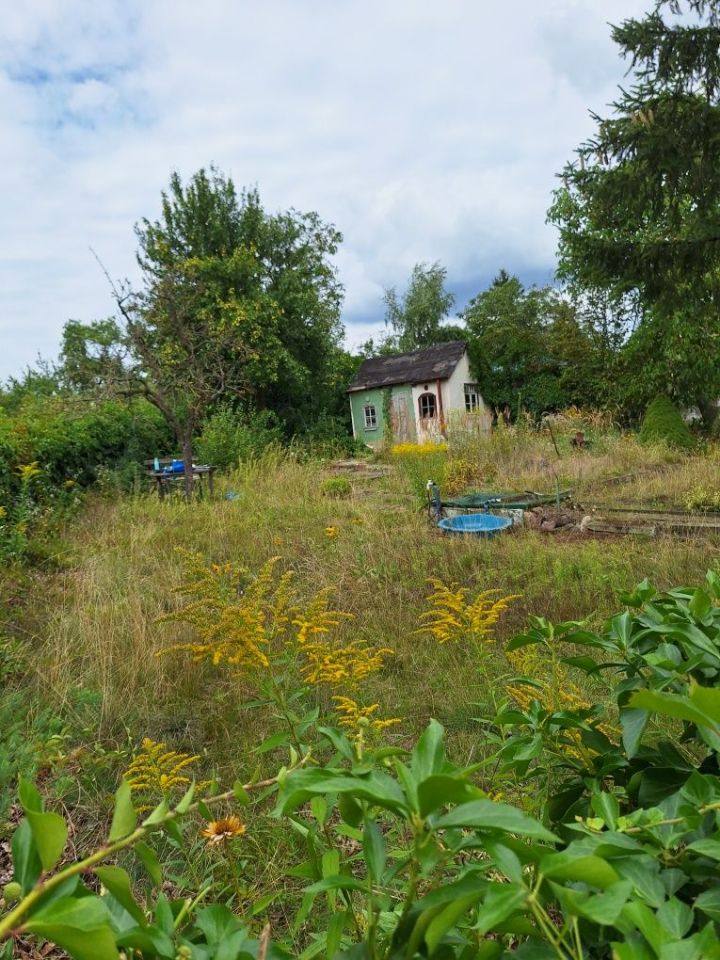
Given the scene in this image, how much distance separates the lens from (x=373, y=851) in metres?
0.50

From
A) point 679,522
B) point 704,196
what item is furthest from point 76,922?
point 704,196

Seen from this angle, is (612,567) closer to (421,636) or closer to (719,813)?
(421,636)

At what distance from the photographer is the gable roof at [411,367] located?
20062 mm

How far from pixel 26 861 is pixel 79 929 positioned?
0.24 feet

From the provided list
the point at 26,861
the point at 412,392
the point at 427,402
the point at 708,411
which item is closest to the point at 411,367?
the point at 412,392

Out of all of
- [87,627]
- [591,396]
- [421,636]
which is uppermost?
[591,396]

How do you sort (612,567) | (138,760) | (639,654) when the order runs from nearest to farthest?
(639,654)
(138,760)
(612,567)

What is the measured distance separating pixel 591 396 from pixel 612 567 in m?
15.2

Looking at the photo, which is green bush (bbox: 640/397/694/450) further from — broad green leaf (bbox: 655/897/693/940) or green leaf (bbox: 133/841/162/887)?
green leaf (bbox: 133/841/162/887)

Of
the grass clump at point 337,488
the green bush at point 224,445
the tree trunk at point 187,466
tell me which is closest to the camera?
the tree trunk at point 187,466

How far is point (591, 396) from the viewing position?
18.1 m

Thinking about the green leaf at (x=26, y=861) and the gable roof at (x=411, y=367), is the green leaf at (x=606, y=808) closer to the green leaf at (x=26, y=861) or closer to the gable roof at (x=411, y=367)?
the green leaf at (x=26, y=861)

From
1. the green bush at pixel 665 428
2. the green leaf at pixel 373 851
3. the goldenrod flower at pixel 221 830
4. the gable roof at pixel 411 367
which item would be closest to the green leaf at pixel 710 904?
the green leaf at pixel 373 851

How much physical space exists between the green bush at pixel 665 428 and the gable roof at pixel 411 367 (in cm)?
803
